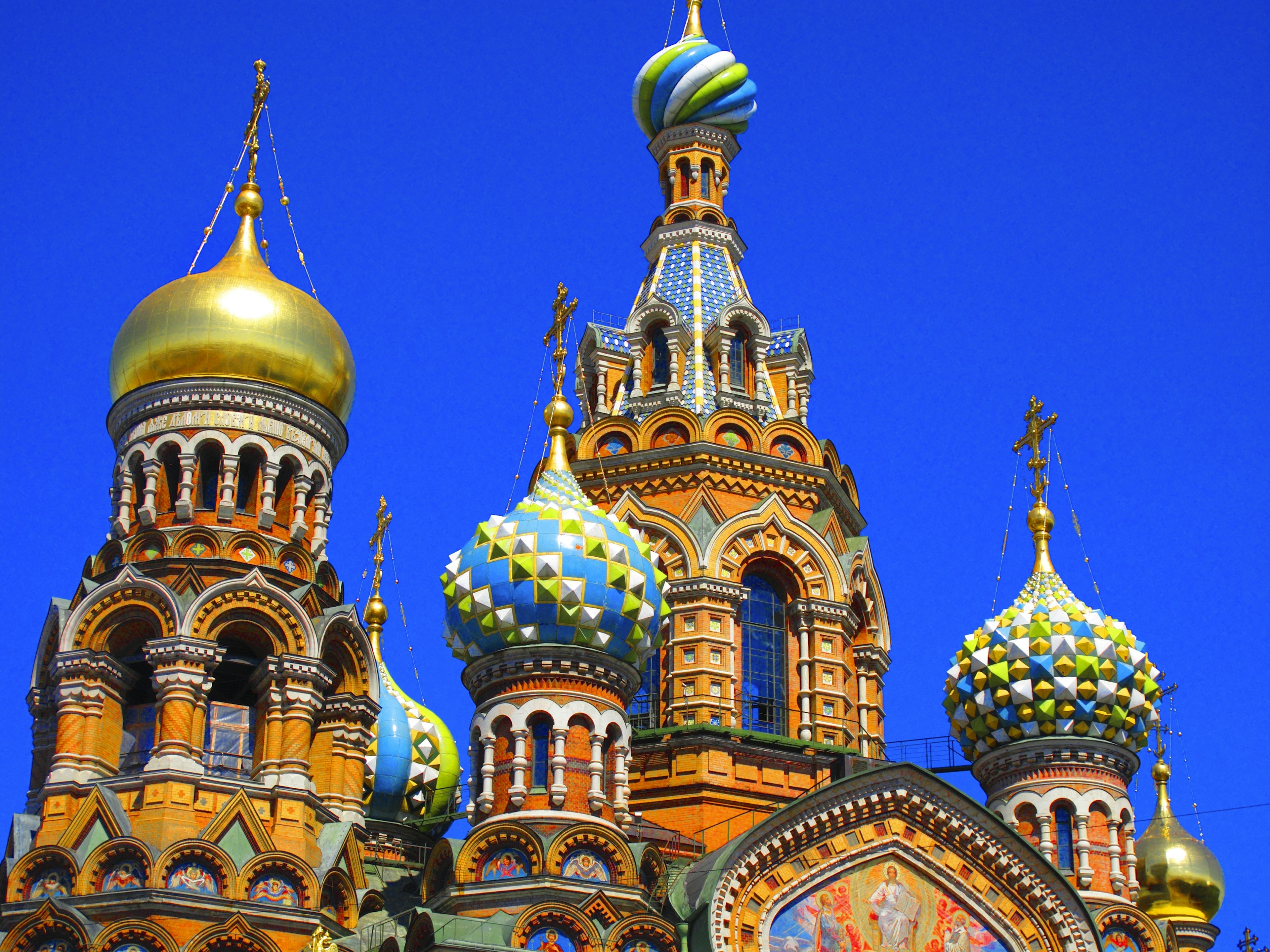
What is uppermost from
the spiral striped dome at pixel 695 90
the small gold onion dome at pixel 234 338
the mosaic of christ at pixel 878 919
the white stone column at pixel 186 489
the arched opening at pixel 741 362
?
the spiral striped dome at pixel 695 90

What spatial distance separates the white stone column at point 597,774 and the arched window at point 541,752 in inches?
16.2

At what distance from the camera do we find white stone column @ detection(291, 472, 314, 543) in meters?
23.5

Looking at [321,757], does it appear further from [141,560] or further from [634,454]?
[634,454]

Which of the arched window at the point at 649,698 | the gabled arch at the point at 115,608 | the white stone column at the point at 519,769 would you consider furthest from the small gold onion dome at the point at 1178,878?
the gabled arch at the point at 115,608

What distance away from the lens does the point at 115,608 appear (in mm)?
22344

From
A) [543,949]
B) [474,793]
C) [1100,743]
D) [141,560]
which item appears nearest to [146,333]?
[141,560]

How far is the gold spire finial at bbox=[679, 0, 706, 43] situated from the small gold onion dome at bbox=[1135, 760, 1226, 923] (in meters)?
12.2

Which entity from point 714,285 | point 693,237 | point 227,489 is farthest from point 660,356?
point 227,489

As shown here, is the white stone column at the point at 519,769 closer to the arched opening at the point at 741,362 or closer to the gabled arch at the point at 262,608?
the gabled arch at the point at 262,608

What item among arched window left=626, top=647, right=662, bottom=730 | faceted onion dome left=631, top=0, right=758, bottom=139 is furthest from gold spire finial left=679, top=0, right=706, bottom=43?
arched window left=626, top=647, right=662, bottom=730

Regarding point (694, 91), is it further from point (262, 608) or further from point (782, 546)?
point (262, 608)

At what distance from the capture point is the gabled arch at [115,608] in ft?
72.6

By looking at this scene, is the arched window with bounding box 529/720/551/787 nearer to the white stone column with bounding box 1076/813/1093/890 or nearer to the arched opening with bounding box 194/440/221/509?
the arched opening with bounding box 194/440/221/509

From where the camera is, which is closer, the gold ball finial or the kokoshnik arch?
the kokoshnik arch
